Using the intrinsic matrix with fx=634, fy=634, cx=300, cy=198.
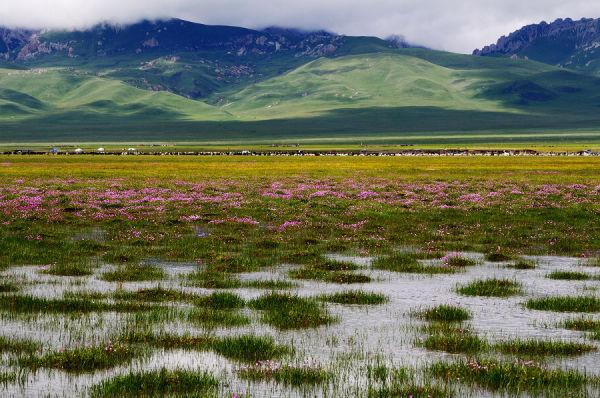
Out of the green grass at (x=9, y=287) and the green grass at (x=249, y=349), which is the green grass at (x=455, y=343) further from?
the green grass at (x=9, y=287)

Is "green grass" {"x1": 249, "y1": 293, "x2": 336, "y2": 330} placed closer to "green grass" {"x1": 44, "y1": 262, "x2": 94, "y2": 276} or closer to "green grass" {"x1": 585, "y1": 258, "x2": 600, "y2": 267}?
"green grass" {"x1": 44, "y1": 262, "x2": 94, "y2": 276}

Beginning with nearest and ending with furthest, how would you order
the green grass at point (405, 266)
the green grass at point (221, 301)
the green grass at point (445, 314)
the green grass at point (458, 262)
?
1. the green grass at point (445, 314)
2. the green grass at point (221, 301)
3. the green grass at point (405, 266)
4. the green grass at point (458, 262)

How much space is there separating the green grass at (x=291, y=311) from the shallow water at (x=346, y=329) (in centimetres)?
29

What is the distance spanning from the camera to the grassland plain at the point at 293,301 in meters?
9.84

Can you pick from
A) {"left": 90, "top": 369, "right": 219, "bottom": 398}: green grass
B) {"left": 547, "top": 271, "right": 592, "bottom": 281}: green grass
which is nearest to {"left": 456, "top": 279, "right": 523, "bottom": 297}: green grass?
{"left": 547, "top": 271, "right": 592, "bottom": 281}: green grass

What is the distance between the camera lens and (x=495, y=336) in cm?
1222

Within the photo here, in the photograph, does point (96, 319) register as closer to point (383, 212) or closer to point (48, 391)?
point (48, 391)

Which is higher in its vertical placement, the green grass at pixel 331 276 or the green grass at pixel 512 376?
the green grass at pixel 512 376

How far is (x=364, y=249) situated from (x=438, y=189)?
26.7 m

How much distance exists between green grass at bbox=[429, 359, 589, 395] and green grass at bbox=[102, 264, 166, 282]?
10.1 m

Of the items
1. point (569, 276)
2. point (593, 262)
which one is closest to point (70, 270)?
point (569, 276)

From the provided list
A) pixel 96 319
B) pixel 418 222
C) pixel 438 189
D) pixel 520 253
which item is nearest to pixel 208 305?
pixel 96 319

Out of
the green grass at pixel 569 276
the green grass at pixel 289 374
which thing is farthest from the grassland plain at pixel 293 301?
the green grass at pixel 569 276

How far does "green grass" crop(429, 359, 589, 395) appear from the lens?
9.37 m
